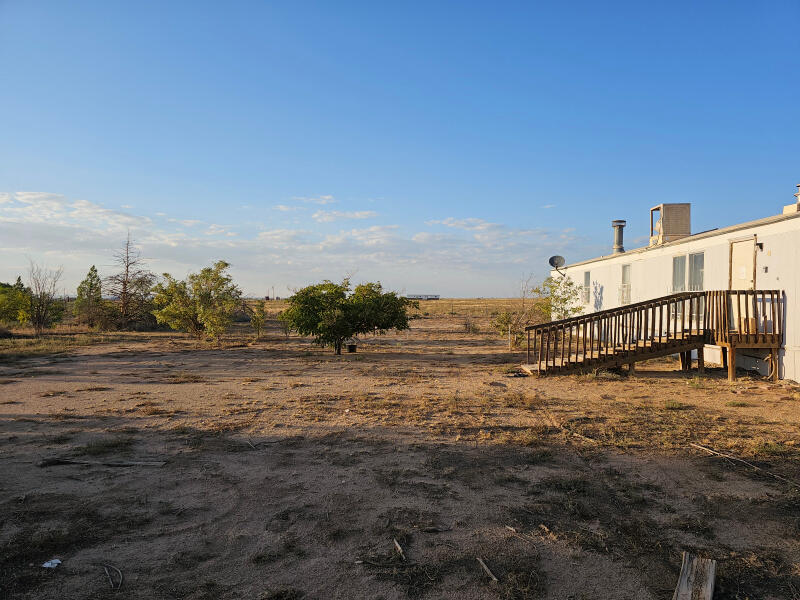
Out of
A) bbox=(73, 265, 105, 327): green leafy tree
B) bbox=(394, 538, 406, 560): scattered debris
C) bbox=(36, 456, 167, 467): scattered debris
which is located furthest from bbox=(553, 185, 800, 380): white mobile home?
bbox=(73, 265, 105, 327): green leafy tree

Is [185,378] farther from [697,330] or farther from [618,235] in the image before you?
[618,235]

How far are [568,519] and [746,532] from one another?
55.9 inches

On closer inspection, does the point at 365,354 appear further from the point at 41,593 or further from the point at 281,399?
the point at 41,593

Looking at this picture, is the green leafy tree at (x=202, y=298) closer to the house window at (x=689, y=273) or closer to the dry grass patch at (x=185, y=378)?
the dry grass patch at (x=185, y=378)

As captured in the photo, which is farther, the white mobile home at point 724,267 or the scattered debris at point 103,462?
the white mobile home at point 724,267

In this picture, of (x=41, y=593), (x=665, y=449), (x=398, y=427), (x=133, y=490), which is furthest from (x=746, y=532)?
(x=133, y=490)

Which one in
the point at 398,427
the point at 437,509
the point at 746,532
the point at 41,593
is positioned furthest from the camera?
the point at 398,427

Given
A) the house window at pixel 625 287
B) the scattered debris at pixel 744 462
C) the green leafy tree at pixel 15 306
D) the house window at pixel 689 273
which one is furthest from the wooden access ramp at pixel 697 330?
the green leafy tree at pixel 15 306

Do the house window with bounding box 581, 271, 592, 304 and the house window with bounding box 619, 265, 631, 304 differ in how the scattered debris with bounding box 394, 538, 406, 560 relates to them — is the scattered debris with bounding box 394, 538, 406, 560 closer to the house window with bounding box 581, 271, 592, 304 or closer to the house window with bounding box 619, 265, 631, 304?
the house window with bounding box 619, 265, 631, 304

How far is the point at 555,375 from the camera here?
11.8 m

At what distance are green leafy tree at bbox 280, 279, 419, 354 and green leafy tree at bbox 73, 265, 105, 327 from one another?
1648 cm

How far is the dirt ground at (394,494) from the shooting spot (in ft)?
→ 10.6

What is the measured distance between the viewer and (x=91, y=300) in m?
26.3

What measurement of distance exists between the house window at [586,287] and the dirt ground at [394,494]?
398 inches
